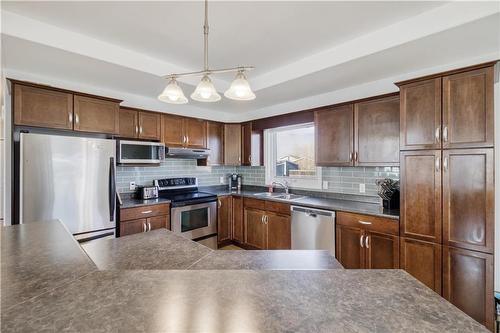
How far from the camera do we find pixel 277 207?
3.35m

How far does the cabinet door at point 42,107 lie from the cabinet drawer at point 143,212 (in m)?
1.10

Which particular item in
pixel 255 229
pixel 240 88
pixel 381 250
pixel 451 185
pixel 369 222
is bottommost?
pixel 255 229

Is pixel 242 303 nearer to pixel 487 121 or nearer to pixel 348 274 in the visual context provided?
pixel 348 274

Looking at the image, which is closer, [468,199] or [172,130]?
[468,199]

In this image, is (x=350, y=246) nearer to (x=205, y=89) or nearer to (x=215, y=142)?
(x=205, y=89)

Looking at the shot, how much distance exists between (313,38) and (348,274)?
210cm

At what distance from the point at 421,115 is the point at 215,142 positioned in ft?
9.70

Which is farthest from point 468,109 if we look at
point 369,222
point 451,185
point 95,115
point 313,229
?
point 95,115

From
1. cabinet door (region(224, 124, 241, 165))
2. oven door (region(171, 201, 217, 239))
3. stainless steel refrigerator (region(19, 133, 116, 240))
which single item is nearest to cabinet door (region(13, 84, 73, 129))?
stainless steel refrigerator (region(19, 133, 116, 240))

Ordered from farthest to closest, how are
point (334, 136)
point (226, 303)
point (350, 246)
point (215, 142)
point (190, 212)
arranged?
point (215, 142)
point (190, 212)
point (334, 136)
point (350, 246)
point (226, 303)

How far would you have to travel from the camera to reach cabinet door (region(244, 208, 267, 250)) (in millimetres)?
3564

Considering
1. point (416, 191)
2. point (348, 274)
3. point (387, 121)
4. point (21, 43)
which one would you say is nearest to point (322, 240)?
point (416, 191)

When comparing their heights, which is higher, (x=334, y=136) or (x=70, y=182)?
(x=334, y=136)

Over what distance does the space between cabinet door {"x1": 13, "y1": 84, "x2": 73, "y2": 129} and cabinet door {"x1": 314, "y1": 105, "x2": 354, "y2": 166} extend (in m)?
2.90
